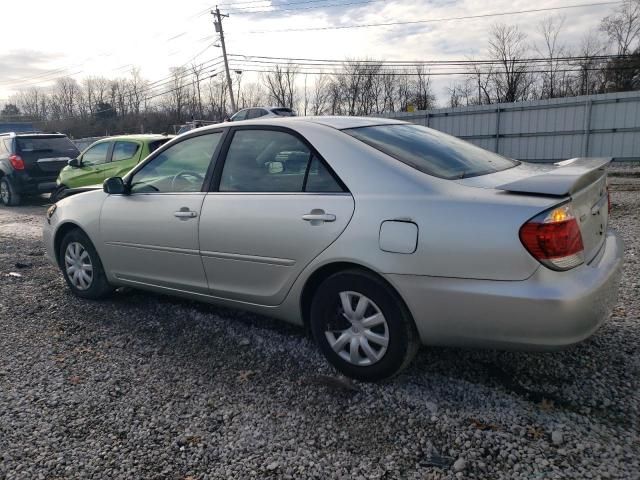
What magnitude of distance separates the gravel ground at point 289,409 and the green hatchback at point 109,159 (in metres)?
6.12

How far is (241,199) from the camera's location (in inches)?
135

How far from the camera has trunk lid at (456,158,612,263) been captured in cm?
253

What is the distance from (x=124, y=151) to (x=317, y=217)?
317 inches

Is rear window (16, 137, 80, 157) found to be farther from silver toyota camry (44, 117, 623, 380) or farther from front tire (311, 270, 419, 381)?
front tire (311, 270, 419, 381)

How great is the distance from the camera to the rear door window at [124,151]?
9.70 m

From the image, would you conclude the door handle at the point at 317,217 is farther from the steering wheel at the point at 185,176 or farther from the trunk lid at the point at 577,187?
the steering wheel at the point at 185,176

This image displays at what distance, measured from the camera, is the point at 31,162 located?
483 inches

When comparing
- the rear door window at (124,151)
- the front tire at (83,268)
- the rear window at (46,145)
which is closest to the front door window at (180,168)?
the front tire at (83,268)

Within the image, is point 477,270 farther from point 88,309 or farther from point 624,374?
point 88,309

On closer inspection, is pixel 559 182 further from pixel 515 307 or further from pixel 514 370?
pixel 514 370

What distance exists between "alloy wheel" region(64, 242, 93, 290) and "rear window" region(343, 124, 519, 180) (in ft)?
9.43

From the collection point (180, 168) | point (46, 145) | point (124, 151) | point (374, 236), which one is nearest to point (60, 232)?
point (180, 168)

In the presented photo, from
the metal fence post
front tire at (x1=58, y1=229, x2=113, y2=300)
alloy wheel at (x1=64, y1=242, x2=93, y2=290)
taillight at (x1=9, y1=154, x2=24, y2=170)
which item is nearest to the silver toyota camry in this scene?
front tire at (x1=58, y1=229, x2=113, y2=300)

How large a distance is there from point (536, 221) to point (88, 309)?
12.8 ft
